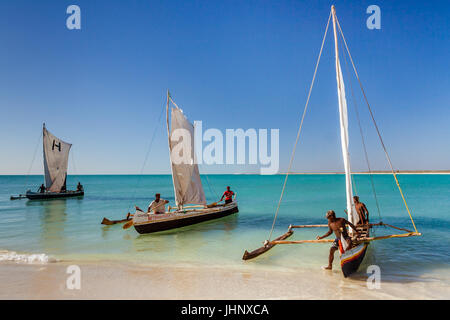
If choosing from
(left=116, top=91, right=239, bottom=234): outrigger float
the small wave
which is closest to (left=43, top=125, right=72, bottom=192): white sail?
(left=116, top=91, right=239, bottom=234): outrigger float

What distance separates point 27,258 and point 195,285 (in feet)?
25.7

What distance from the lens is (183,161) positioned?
17.8 m

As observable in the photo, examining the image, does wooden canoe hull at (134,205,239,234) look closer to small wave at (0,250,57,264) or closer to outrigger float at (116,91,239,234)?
outrigger float at (116,91,239,234)

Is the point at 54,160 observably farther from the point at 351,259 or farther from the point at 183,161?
the point at 351,259

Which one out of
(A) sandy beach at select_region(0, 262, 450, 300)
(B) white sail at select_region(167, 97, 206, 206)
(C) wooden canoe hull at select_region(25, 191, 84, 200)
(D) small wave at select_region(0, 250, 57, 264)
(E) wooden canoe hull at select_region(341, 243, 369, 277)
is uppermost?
(B) white sail at select_region(167, 97, 206, 206)

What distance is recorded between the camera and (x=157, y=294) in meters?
7.32

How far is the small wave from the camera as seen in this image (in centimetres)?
1072

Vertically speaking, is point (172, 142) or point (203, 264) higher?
point (172, 142)

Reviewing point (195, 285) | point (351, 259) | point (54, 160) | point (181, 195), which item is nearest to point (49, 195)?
point (54, 160)

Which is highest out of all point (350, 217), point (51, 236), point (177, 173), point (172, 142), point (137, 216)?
point (172, 142)

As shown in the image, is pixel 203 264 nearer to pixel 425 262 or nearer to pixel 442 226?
pixel 425 262

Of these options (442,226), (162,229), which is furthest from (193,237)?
(442,226)

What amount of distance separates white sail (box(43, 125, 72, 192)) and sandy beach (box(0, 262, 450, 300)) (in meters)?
33.5
